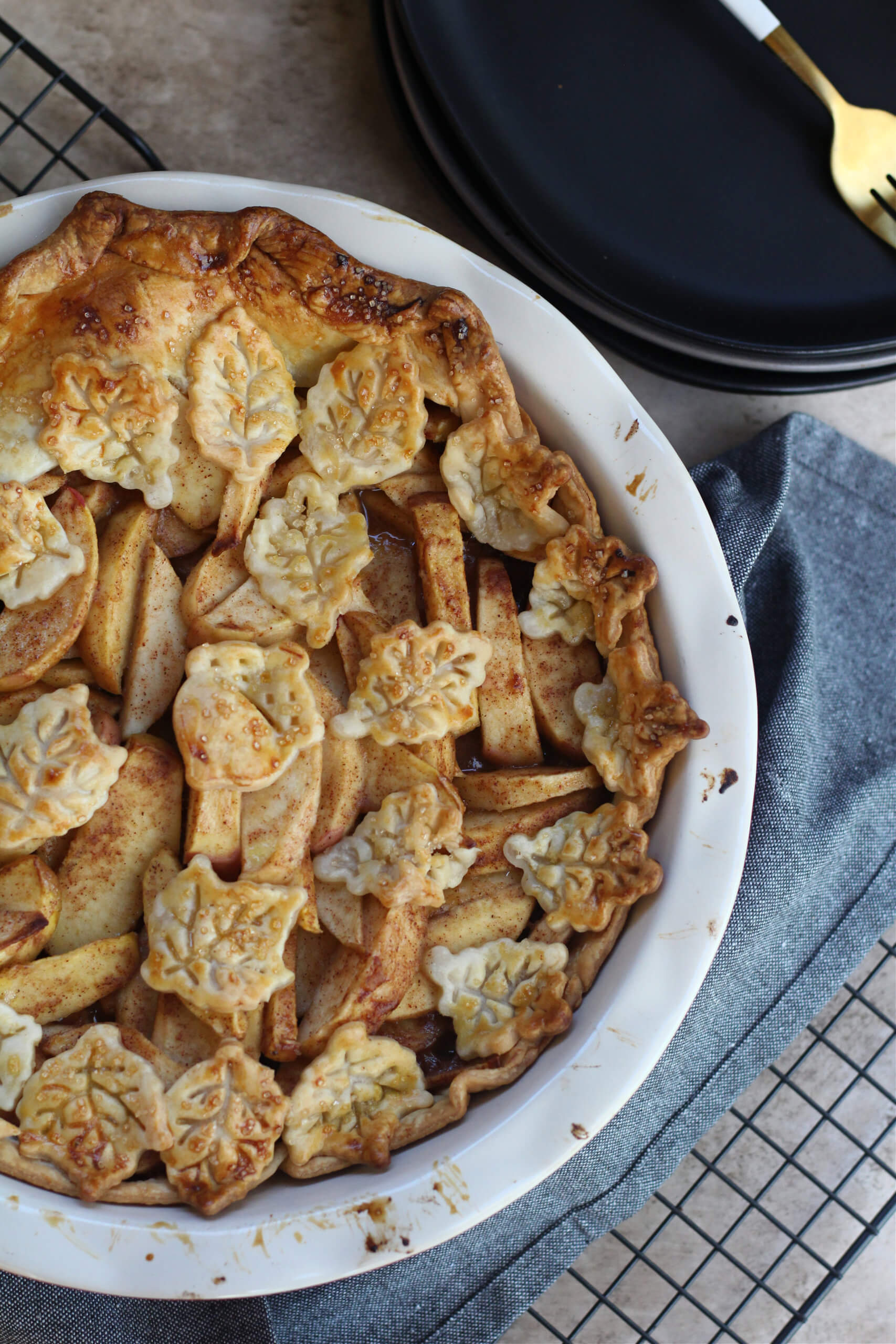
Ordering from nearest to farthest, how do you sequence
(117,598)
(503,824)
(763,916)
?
1. (117,598)
2. (503,824)
3. (763,916)

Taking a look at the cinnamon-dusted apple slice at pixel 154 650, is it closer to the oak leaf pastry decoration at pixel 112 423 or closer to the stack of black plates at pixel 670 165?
the oak leaf pastry decoration at pixel 112 423

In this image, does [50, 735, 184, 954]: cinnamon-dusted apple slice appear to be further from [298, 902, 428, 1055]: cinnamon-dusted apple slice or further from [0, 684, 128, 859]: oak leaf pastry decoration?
[298, 902, 428, 1055]: cinnamon-dusted apple slice

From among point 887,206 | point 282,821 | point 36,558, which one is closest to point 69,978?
point 282,821

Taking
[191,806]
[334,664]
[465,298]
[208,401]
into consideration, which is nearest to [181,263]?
[208,401]

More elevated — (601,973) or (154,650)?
(154,650)

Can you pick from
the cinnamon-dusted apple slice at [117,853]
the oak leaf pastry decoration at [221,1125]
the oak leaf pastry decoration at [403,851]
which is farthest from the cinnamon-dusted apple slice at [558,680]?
the oak leaf pastry decoration at [221,1125]

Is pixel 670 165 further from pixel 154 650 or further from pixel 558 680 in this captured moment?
pixel 154 650

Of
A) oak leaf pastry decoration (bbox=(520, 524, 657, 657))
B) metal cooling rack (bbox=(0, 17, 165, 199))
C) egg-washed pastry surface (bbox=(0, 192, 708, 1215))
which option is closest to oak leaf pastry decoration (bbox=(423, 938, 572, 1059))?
egg-washed pastry surface (bbox=(0, 192, 708, 1215))
